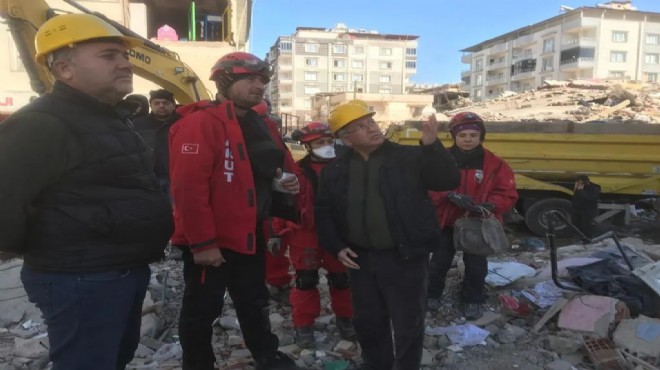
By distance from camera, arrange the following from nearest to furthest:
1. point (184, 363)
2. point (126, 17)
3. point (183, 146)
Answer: point (183, 146) < point (184, 363) < point (126, 17)

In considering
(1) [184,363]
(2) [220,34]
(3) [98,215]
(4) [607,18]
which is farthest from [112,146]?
(4) [607,18]

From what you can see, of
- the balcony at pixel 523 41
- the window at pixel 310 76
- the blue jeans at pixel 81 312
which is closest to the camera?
the blue jeans at pixel 81 312

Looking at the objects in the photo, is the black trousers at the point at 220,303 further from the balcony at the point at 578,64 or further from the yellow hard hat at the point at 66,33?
the balcony at the point at 578,64

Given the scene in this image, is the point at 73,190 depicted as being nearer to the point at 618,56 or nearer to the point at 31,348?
the point at 31,348

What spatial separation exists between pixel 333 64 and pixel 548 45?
31342 mm

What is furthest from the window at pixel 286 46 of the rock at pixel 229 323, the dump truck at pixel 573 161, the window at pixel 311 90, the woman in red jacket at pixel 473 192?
the rock at pixel 229 323

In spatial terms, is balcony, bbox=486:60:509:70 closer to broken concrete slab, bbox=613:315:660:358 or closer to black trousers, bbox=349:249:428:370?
broken concrete slab, bbox=613:315:660:358

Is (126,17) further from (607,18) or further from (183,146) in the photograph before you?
(607,18)

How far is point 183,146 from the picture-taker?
8.32 feet

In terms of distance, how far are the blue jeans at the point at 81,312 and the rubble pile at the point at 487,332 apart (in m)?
1.37

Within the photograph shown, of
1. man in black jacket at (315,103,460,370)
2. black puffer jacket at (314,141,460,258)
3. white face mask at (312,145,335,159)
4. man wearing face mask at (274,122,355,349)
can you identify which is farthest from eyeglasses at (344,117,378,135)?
white face mask at (312,145,335,159)

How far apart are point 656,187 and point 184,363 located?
790cm

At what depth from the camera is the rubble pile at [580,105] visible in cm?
2162

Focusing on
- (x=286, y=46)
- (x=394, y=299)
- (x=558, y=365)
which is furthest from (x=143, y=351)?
(x=286, y=46)
